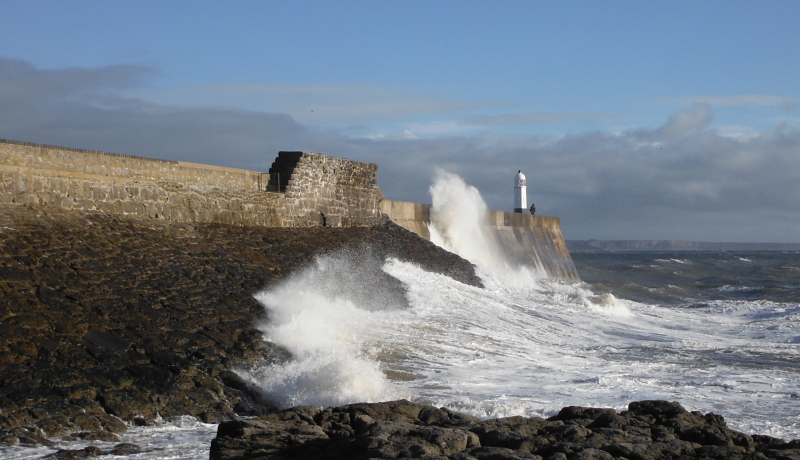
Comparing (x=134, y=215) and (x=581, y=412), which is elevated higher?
(x=134, y=215)

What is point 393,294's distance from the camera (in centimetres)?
1341

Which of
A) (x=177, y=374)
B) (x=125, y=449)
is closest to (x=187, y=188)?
(x=177, y=374)

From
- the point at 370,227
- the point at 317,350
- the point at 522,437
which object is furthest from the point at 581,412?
the point at 370,227

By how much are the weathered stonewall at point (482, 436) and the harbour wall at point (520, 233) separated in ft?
42.0

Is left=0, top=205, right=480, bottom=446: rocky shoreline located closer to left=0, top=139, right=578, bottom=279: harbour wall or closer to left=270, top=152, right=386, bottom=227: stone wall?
left=0, top=139, right=578, bottom=279: harbour wall

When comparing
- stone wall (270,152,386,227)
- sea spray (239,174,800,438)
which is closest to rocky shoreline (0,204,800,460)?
sea spray (239,174,800,438)

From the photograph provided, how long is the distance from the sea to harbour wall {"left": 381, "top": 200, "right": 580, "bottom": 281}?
8.20 ft

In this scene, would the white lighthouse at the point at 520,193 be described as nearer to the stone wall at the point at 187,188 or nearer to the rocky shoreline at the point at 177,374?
the stone wall at the point at 187,188

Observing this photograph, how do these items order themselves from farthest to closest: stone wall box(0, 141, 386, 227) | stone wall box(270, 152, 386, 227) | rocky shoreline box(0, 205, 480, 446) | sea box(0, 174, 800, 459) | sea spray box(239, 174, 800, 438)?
stone wall box(270, 152, 386, 227)
stone wall box(0, 141, 386, 227)
sea spray box(239, 174, 800, 438)
sea box(0, 174, 800, 459)
rocky shoreline box(0, 205, 480, 446)

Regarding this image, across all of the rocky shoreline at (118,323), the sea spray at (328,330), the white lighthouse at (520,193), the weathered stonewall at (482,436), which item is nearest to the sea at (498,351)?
the sea spray at (328,330)

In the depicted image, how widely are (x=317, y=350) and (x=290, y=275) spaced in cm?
328

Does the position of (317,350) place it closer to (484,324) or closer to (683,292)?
(484,324)

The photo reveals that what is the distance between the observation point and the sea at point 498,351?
25.3 feet

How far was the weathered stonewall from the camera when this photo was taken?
4832 millimetres
